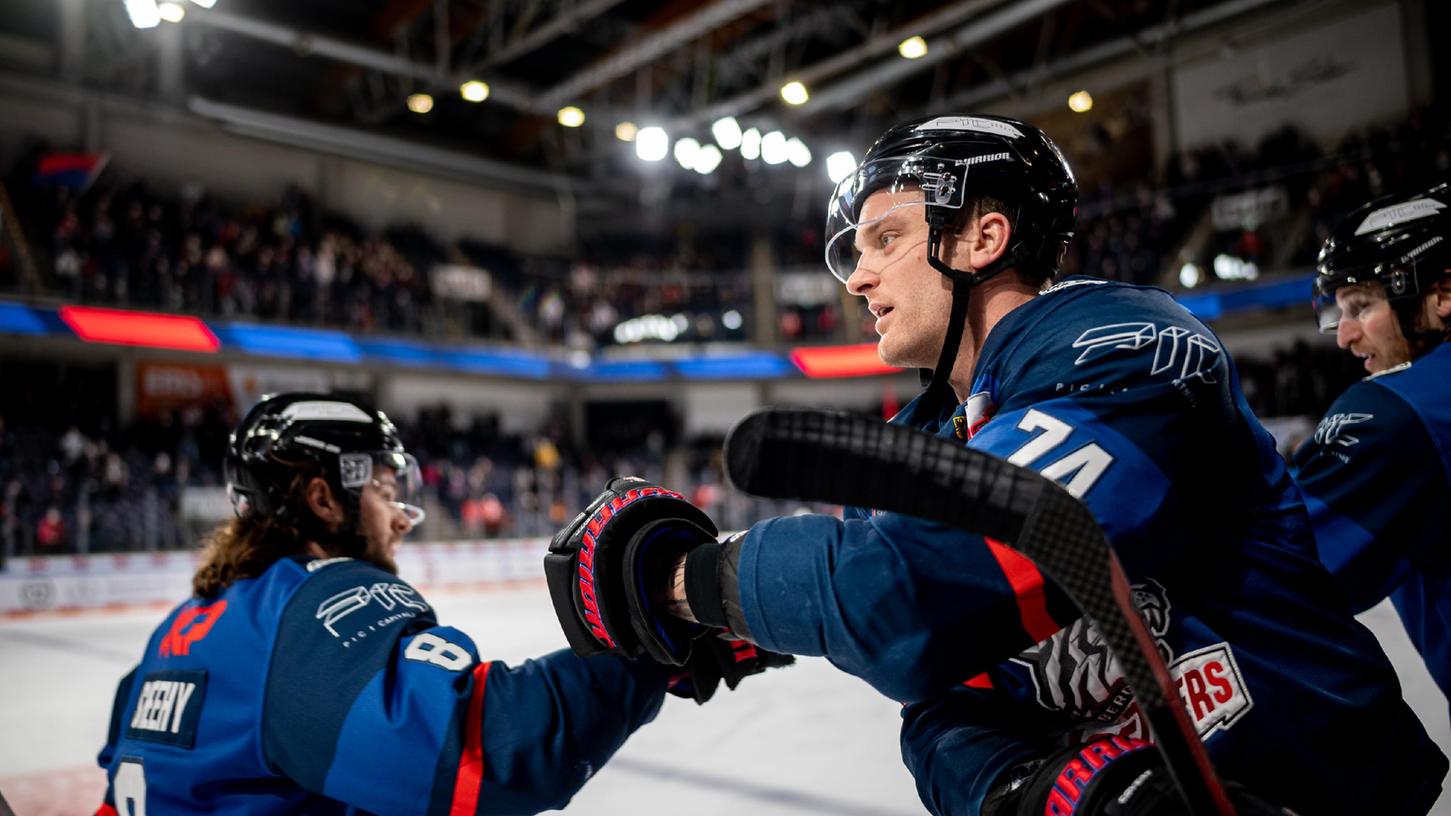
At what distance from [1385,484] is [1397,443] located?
0.08 metres

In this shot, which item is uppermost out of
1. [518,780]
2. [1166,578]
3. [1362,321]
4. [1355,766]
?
[1362,321]

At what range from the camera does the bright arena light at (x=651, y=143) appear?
1574 cm

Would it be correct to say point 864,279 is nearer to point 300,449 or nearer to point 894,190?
point 894,190

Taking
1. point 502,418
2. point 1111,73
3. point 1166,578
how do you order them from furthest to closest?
point 502,418
point 1111,73
point 1166,578

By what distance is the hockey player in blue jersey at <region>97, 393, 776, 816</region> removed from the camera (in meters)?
1.38

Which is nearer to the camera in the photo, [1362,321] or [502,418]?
[1362,321]

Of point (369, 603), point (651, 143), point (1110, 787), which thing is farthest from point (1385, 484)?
point (651, 143)

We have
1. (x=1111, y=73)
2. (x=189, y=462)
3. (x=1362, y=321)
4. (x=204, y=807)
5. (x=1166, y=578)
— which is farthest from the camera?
(x=1111, y=73)

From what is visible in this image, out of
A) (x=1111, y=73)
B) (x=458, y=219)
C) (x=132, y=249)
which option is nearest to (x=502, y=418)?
(x=458, y=219)

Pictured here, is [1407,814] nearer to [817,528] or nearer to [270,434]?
[817,528]

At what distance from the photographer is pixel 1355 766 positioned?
41.9 inches

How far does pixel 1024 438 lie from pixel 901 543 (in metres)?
0.17

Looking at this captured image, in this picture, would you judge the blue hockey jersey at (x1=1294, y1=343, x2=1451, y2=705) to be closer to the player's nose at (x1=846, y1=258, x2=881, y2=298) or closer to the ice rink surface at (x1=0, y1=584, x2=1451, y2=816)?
the player's nose at (x1=846, y1=258, x2=881, y2=298)

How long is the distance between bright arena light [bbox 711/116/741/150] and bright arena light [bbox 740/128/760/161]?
9cm
